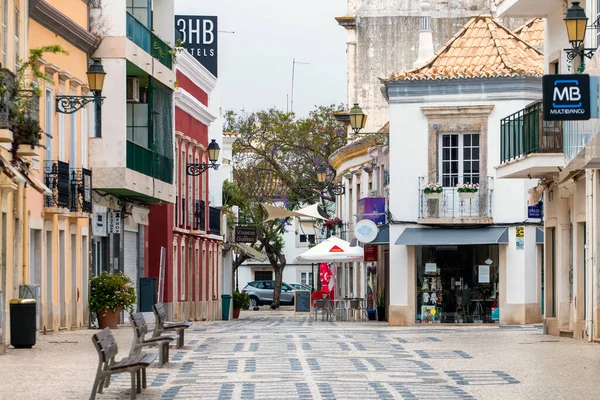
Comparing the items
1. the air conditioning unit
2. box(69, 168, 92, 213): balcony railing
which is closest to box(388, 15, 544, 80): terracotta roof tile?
the air conditioning unit


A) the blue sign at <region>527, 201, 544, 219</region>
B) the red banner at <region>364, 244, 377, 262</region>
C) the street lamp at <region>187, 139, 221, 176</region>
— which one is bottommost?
the red banner at <region>364, 244, 377, 262</region>

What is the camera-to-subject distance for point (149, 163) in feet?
133

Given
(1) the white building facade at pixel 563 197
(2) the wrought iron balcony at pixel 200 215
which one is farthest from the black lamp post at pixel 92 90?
(2) the wrought iron balcony at pixel 200 215

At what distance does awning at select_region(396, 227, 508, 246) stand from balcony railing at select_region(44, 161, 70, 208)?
38.9 ft

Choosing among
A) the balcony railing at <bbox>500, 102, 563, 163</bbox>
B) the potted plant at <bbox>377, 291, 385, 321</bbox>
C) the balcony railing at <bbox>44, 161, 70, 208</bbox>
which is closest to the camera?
the balcony railing at <bbox>500, 102, 563, 163</bbox>

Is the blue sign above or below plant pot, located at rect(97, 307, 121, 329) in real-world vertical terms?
above

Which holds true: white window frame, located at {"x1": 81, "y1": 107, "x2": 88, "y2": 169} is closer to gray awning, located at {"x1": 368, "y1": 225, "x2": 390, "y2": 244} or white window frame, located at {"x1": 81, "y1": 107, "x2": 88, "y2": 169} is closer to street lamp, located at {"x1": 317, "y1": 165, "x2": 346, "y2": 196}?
gray awning, located at {"x1": 368, "y1": 225, "x2": 390, "y2": 244}

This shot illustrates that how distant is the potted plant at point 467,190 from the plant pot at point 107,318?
11048 mm

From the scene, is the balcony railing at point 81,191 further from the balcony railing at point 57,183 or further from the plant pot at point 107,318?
the plant pot at point 107,318

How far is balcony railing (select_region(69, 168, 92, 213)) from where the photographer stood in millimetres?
33875

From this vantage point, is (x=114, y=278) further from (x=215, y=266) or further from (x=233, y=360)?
(x=215, y=266)

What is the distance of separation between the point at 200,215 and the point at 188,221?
6.66 ft

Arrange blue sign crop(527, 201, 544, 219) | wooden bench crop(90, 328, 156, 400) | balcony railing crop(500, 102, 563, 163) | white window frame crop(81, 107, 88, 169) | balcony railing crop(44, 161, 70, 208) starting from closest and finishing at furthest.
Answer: wooden bench crop(90, 328, 156, 400)
balcony railing crop(500, 102, 563, 163)
balcony railing crop(44, 161, 70, 208)
blue sign crop(527, 201, 544, 219)
white window frame crop(81, 107, 88, 169)

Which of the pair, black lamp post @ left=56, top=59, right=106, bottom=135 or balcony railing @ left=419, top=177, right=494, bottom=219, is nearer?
black lamp post @ left=56, top=59, right=106, bottom=135
